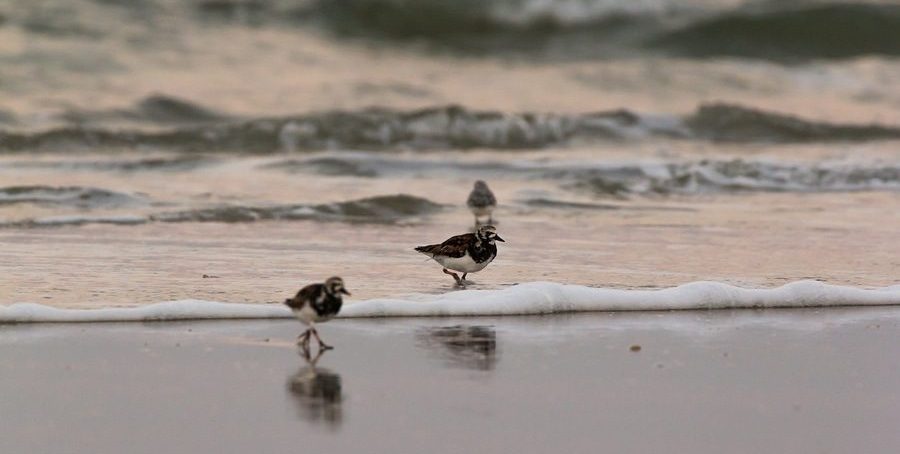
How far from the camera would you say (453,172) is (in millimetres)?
17188

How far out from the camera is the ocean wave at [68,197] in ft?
43.0

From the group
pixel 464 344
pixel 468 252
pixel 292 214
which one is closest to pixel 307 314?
pixel 464 344

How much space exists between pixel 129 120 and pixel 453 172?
5.71 meters

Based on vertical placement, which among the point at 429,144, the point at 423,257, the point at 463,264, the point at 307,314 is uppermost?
the point at 429,144

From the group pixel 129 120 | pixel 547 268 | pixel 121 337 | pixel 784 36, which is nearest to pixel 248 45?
pixel 129 120

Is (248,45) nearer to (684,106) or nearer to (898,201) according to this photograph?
(684,106)

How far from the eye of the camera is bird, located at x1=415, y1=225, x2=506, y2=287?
27.9 feet

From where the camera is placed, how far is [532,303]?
25.1ft

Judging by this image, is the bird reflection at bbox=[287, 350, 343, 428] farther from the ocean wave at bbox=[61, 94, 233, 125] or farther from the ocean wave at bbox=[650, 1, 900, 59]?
the ocean wave at bbox=[650, 1, 900, 59]

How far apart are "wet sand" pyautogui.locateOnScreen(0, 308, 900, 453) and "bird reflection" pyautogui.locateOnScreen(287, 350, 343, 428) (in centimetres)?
1

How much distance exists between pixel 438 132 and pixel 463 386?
49.3 feet

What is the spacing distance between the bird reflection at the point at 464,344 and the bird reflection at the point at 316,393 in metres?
0.56

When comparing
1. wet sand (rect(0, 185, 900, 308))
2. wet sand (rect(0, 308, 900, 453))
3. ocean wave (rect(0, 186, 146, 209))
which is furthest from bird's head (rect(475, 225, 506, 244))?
ocean wave (rect(0, 186, 146, 209))

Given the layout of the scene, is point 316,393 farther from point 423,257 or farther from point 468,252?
point 423,257
